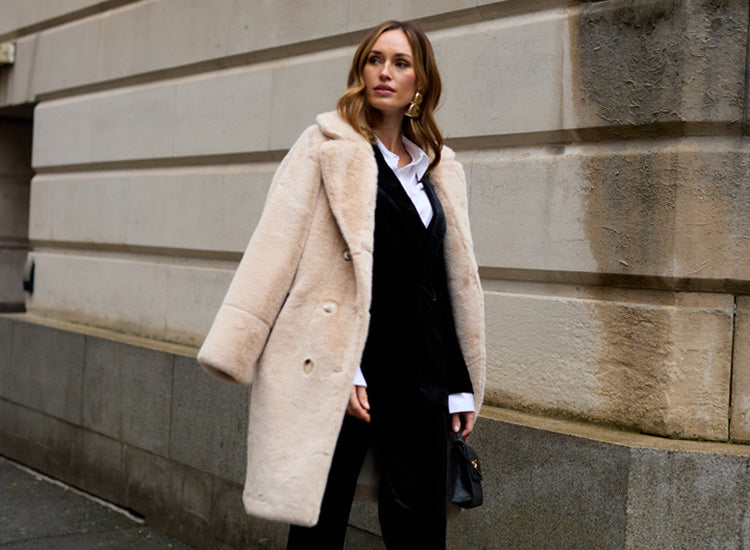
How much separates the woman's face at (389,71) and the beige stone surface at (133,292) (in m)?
2.85

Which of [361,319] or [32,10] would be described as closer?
[361,319]

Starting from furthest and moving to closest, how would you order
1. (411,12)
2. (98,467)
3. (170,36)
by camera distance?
(98,467) → (170,36) → (411,12)

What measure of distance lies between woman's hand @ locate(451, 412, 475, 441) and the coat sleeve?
2.18 ft

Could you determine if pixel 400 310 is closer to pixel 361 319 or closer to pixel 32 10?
pixel 361 319

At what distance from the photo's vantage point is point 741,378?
375cm

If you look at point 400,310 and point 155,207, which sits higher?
point 155,207

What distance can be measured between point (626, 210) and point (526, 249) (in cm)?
50

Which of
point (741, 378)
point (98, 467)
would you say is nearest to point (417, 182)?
point (741, 378)

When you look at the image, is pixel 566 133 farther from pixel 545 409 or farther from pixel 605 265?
pixel 545 409

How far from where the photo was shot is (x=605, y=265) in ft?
12.9

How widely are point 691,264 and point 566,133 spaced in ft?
2.38

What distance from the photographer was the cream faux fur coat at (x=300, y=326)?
2.94m

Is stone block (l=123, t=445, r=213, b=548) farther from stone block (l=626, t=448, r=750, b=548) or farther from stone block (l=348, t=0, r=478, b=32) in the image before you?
stone block (l=626, t=448, r=750, b=548)

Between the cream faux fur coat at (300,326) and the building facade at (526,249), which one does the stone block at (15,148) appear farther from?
the cream faux fur coat at (300,326)
